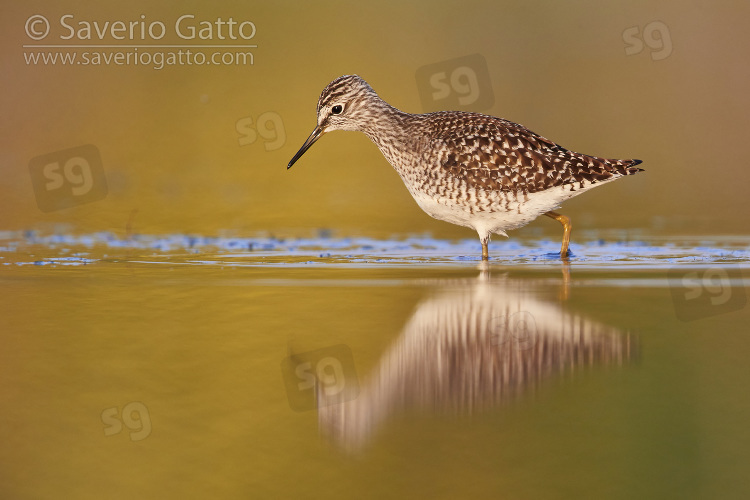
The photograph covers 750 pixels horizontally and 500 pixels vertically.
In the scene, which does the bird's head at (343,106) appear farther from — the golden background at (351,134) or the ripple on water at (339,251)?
the golden background at (351,134)

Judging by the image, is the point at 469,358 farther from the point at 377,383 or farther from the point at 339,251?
the point at 339,251

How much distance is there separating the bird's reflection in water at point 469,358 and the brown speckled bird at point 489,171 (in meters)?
3.01

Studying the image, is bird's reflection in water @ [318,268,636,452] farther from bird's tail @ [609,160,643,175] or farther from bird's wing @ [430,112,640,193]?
bird's tail @ [609,160,643,175]

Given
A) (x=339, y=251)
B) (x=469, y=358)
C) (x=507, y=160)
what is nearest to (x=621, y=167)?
(x=507, y=160)

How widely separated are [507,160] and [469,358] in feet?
16.6

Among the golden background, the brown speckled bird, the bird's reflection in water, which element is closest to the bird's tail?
the brown speckled bird

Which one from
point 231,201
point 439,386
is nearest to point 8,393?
point 439,386

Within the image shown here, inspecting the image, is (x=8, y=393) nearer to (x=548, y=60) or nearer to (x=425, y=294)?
(x=425, y=294)

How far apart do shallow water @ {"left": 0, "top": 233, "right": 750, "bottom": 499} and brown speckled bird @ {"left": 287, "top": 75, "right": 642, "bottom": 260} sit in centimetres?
140

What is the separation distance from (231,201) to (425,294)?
28.5 feet

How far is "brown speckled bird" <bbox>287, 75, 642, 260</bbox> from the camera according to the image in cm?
1115

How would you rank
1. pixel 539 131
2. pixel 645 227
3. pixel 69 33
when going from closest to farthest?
pixel 645 227 → pixel 539 131 → pixel 69 33

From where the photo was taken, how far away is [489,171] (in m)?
11.2

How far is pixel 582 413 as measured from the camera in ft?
18.2
